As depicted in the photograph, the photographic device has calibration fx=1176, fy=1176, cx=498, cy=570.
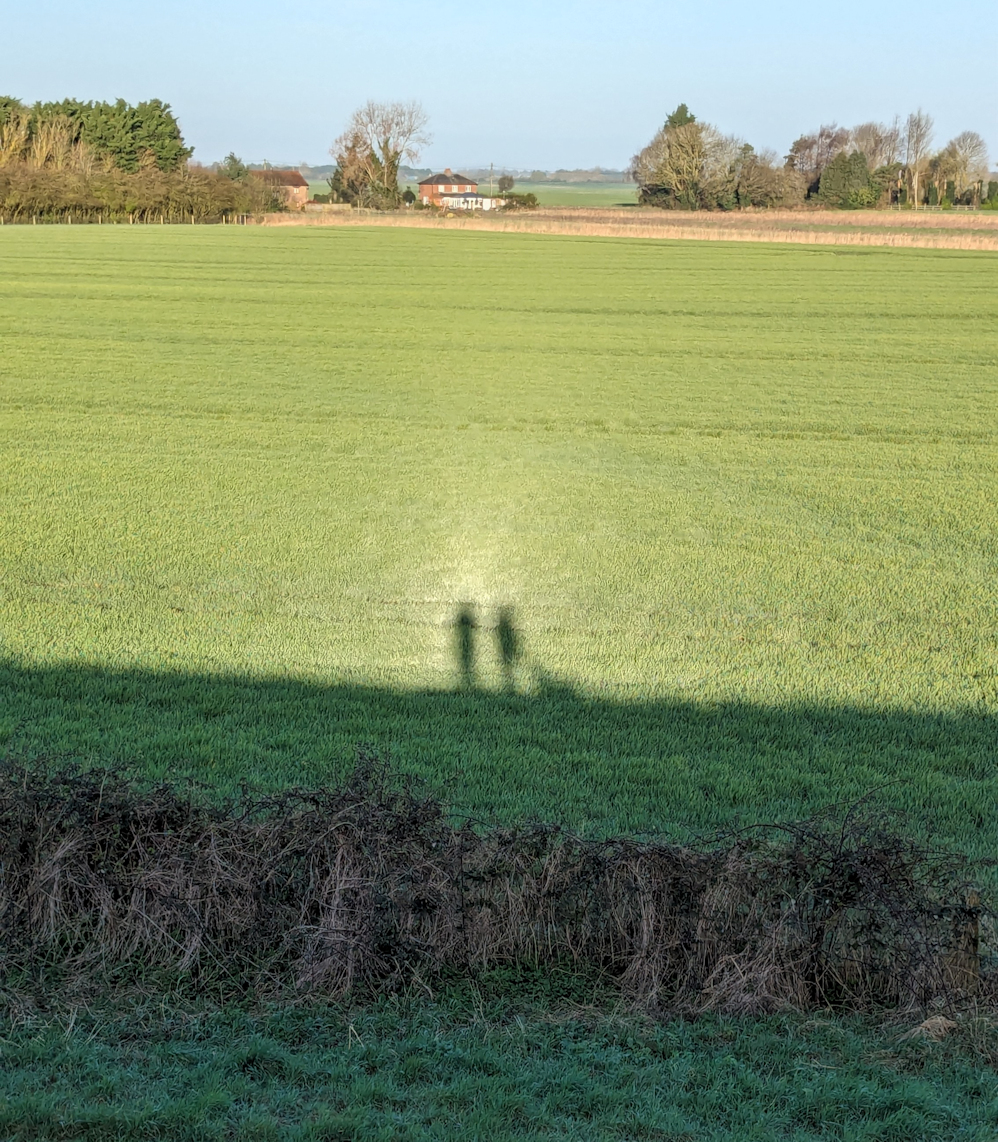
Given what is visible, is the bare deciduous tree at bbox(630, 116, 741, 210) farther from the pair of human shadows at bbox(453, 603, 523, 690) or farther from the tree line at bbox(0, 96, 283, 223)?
the pair of human shadows at bbox(453, 603, 523, 690)

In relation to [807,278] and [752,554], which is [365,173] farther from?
[752,554]

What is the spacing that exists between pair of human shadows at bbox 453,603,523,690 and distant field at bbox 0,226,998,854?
41mm

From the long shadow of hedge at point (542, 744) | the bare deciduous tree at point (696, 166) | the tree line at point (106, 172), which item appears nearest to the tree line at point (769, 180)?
the bare deciduous tree at point (696, 166)

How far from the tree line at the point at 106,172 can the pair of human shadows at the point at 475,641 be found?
80.5 m

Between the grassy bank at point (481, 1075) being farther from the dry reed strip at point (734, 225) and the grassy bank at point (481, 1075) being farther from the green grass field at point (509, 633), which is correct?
the dry reed strip at point (734, 225)

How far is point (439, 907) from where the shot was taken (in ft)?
14.1

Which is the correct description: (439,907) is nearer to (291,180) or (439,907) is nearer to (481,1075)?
(481,1075)

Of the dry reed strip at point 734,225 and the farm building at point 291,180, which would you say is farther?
the farm building at point 291,180

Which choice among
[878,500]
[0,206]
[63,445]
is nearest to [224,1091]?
[878,500]

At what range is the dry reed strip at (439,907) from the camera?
4145 millimetres

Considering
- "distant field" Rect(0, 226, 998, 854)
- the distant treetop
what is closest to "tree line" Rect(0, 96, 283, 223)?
the distant treetop

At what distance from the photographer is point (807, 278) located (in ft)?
142

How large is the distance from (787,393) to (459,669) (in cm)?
1485

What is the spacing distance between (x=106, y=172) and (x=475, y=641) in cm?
9255
